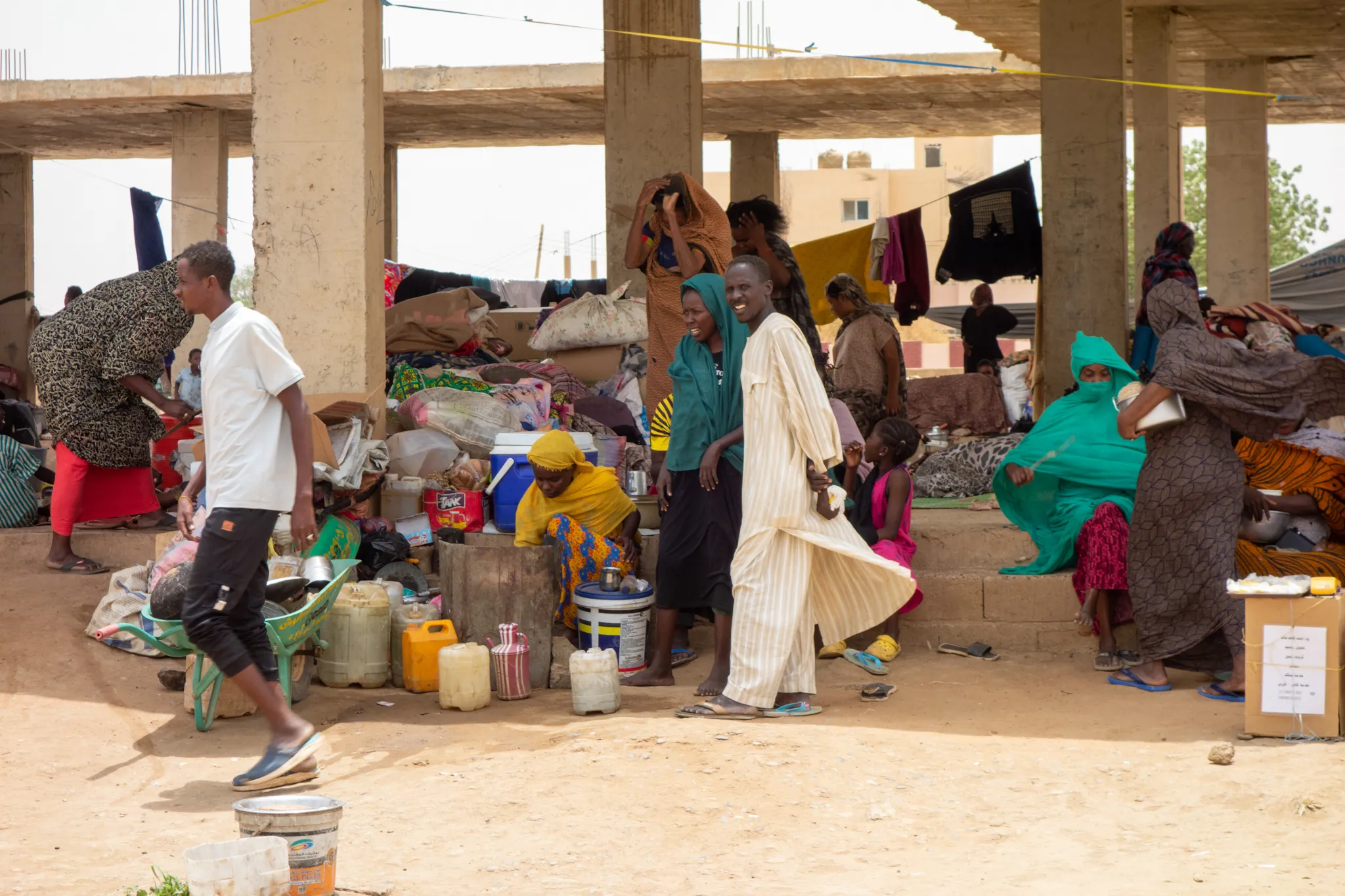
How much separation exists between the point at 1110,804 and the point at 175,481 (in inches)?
229

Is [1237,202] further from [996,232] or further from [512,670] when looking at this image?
[512,670]

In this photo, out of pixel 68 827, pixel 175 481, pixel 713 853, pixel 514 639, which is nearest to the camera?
pixel 713 853

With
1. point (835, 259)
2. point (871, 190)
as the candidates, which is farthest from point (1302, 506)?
point (871, 190)

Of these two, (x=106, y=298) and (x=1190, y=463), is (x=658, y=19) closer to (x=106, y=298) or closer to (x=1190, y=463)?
(x=106, y=298)

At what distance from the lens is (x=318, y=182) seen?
7.20 meters

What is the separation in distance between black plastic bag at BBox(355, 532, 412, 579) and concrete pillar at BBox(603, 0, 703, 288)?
14.1 feet

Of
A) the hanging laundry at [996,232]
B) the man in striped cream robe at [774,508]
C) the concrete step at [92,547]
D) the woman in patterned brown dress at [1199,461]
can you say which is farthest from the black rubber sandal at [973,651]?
the hanging laundry at [996,232]

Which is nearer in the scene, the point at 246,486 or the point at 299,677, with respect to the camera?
the point at 246,486

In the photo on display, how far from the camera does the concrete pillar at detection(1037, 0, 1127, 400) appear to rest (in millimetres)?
11047

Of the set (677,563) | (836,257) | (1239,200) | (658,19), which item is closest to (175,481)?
(677,563)

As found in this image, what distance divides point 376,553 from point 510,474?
0.76 m

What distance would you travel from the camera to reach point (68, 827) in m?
4.30

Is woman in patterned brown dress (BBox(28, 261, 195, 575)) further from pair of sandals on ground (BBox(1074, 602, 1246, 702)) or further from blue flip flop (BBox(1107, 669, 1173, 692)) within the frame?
blue flip flop (BBox(1107, 669, 1173, 692))

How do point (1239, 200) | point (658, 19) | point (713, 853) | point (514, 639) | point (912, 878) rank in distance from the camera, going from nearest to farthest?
1. point (912, 878)
2. point (713, 853)
3. point (514, 639)
4. point (658, 19)
5. point (1239, 200)
